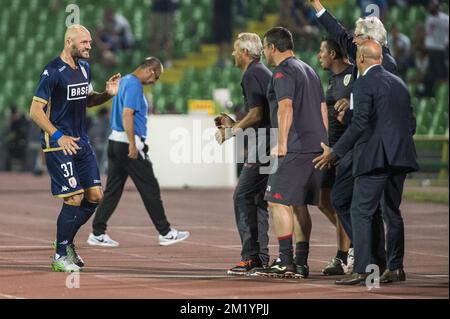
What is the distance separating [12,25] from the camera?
3928cm

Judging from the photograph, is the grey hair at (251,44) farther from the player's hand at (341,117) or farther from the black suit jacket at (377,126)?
the black suit jacket at (377,126)

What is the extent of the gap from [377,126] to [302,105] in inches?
33.7

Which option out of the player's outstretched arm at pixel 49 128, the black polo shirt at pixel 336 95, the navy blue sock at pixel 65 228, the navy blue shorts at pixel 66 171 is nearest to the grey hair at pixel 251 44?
the black polo shirt at pixel 336 95

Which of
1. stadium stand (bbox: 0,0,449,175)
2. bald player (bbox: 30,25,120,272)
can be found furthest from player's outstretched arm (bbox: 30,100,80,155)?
stadium stand (bbox: 0,0,449,175)

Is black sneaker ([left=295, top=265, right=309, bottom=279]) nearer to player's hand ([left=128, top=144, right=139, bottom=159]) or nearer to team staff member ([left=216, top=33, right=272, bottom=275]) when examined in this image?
team staff member ([left=216, top=33, right=272, bottom=275])

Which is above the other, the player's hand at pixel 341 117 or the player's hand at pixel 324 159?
the player's hand at pixel 341 117

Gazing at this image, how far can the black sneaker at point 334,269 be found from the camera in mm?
11625

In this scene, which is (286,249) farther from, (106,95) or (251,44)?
(106,95)

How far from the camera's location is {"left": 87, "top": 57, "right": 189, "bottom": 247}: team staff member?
14.5 metres

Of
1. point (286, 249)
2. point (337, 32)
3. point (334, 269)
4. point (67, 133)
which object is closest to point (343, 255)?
point (334, 269)

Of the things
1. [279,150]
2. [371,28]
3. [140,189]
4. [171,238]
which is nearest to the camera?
[371,28]

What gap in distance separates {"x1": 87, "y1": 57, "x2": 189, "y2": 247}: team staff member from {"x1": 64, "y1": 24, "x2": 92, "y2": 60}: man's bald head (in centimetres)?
280

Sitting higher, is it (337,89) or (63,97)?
(337,89)

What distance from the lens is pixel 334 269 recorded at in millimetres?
11648
